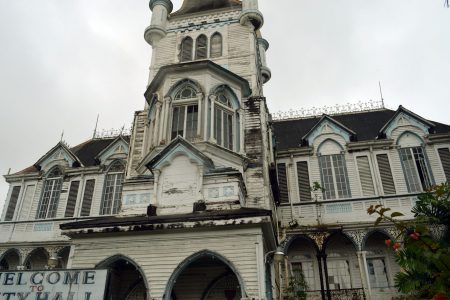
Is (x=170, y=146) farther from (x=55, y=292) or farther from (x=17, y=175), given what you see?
(x=17, y=175)

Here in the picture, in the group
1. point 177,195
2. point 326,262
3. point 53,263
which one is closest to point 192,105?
point 177,195

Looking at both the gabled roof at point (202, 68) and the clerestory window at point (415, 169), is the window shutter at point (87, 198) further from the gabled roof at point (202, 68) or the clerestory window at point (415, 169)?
the clerestory window at point (415, 169)

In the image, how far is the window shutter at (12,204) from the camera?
21.8 meters

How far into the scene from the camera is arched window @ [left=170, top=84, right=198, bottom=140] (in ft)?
51.6

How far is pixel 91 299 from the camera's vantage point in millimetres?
11016

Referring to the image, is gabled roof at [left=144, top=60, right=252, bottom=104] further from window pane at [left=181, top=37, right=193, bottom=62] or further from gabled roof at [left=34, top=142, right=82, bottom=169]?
gabled roof at [left=34, top=142, right=82, bottom=169]

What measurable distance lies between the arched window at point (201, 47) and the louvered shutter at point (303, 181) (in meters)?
7.66

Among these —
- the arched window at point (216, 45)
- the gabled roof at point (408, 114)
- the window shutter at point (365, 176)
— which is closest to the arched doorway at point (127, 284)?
the arched window at point (216, 45)

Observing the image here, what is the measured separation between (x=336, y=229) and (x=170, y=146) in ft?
29.6

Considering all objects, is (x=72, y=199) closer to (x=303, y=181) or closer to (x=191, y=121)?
(x=191, y=121)

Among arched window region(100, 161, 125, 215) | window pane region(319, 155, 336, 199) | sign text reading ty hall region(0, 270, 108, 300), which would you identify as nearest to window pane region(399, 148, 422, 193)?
window pane region(319, 155, 336, 199)

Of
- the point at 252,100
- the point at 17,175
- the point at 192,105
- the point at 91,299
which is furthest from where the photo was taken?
the point at 17,175

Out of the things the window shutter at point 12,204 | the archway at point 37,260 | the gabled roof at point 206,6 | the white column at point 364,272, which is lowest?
the white column at point 364,272

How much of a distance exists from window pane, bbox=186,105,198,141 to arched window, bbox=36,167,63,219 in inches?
417
